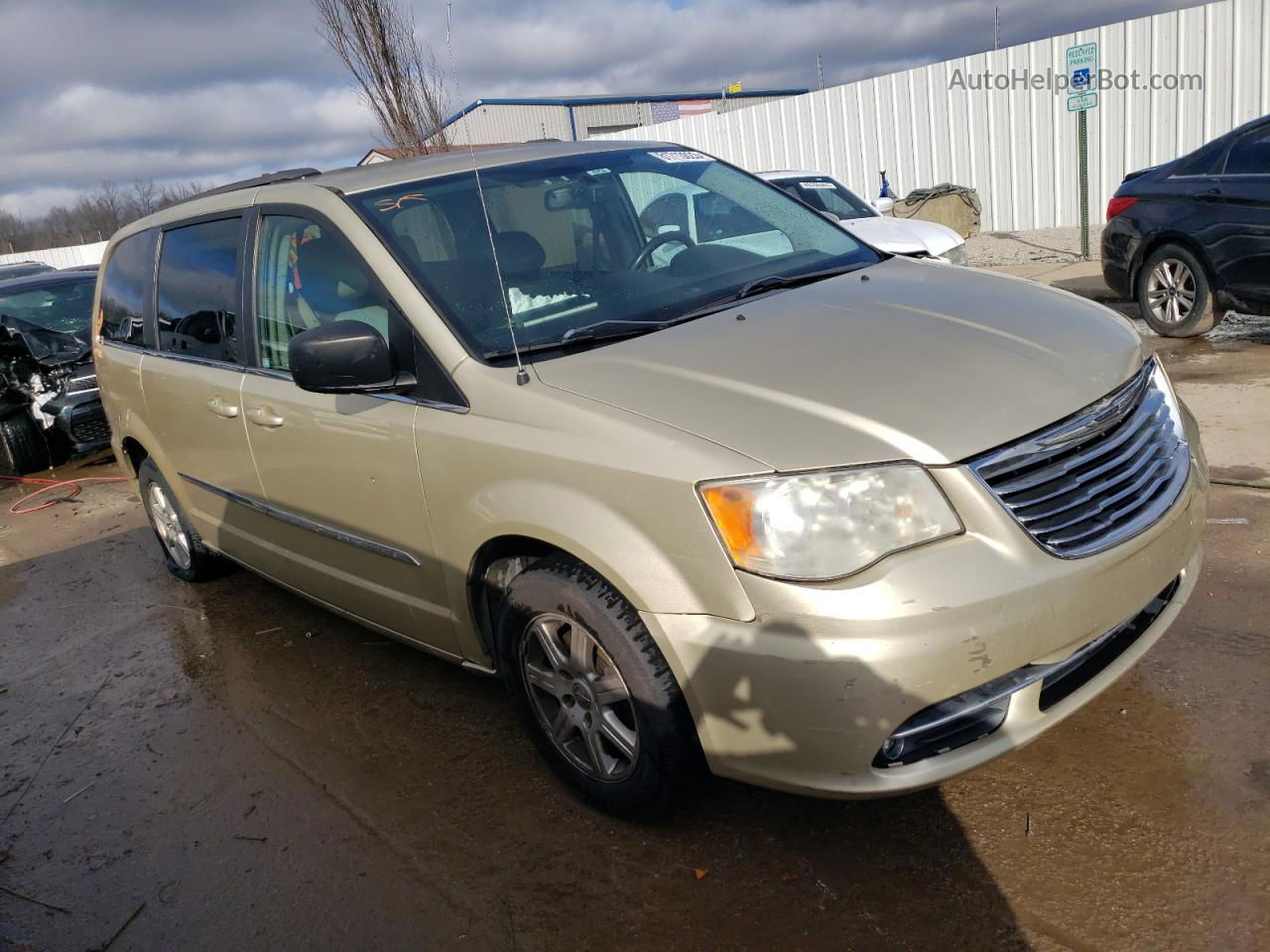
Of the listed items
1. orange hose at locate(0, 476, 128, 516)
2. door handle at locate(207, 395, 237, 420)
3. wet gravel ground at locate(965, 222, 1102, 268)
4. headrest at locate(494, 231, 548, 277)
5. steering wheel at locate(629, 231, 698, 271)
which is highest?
headrest at locate(494, 231, 548, 277)

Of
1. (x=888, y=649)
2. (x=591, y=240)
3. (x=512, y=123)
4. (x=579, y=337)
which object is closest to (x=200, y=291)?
(x=591, y=240)

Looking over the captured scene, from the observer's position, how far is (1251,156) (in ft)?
24.0

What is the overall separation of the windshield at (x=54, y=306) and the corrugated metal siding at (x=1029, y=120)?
498 inches

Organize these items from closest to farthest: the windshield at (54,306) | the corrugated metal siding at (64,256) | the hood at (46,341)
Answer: the hood at (46,341) < the windshield at (54,306) < the corrugated metal siding at (64,256)

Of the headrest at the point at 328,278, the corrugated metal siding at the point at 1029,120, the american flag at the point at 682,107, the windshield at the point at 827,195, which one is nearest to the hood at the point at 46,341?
the windshield at the point at 827,195

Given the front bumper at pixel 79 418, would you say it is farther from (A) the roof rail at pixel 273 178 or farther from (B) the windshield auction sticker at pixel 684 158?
(B) the windshield auction sticker at pixel 684 158

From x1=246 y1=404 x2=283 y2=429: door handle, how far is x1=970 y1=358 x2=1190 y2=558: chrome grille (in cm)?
245

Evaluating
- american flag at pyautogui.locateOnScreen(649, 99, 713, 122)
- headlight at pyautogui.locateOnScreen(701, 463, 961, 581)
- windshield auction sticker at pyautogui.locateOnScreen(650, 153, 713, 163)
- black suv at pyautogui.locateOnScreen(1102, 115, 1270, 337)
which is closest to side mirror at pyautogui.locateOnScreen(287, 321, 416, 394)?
headlight at pyautogui.locateOnScreen(701, 463, 961, 581)

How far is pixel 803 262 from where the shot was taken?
3.58 metres

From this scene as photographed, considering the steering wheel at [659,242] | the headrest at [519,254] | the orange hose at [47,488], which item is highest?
the headrest at [519,254]

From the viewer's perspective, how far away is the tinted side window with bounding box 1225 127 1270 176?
7.23 metres

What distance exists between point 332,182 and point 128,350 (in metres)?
2.04

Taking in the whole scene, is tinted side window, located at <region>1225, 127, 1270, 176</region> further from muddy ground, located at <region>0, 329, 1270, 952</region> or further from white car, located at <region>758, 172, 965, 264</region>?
muddy ground, located at <region>0, 329, 1270, 952</region>

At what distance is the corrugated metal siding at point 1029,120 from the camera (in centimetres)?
1277
